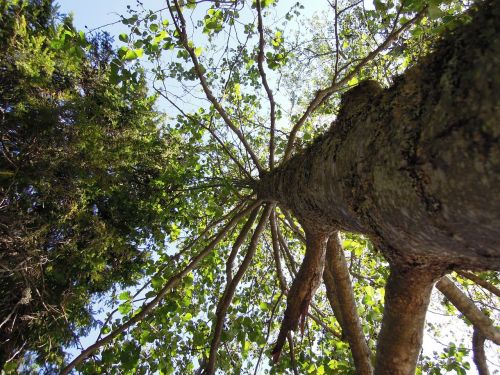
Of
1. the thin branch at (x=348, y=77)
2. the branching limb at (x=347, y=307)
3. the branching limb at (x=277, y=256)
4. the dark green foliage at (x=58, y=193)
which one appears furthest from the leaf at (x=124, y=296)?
the thin branch at (x=348, y=77)

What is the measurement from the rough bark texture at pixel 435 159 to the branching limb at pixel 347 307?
1.63 m

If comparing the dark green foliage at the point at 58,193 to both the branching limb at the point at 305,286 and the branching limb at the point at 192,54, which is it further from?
the branching limb at the point at 305,286

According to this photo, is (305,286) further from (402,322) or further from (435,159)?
(435,159)

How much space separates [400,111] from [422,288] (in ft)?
2.87

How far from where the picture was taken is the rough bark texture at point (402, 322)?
1517 millimetres

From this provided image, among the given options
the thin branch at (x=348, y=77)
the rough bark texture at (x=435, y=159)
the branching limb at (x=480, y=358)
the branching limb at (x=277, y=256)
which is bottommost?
the rough bark texture at (x=435, y=159)

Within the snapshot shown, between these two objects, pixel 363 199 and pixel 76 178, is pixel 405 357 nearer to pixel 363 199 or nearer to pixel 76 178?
pixel 363 199

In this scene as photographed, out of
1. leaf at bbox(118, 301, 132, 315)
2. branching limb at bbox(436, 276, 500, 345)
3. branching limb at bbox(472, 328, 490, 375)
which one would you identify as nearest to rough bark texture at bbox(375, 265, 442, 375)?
branching limb at bbox(436, 276, 500, 345)

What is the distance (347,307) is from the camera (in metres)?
2.93

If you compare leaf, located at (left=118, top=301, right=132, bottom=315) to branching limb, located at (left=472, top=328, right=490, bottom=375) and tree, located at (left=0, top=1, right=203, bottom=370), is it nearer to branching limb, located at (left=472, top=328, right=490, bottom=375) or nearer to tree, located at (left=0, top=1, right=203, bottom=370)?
tree, located at (left=0, top=1, right=203, bottom=370)

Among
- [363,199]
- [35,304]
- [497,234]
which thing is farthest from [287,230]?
[497,234]

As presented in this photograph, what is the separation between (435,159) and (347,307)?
239 cm

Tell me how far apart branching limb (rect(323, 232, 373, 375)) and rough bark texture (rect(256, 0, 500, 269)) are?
163cm

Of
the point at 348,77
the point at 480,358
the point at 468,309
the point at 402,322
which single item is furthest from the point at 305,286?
the point at 480,358
